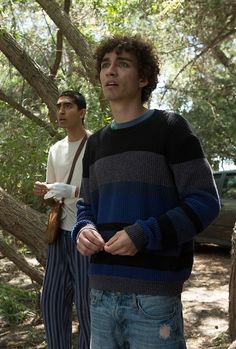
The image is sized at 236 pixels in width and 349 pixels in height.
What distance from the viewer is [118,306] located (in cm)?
197

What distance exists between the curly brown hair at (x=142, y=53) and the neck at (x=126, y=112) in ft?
0.38

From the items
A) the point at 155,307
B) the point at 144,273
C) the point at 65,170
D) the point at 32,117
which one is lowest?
the point at 155,307

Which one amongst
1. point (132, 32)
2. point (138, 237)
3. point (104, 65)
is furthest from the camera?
point (132, 32)

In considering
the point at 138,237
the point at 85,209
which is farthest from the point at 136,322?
the point at 85,209

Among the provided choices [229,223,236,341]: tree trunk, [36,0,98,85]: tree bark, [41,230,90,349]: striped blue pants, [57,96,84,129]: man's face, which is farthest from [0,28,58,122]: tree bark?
[229,223,236,341]: tree trunk

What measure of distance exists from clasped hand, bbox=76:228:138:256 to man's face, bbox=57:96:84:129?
59.1 inches

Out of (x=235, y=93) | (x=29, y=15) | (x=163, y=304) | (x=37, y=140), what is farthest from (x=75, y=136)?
(x=235, y=93)

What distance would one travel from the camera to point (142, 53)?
224 cm

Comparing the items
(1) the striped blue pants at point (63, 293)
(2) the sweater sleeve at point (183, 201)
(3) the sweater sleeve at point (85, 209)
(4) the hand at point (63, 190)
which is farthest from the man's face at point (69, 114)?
(2) the sweater sleeve at point (183, 201)

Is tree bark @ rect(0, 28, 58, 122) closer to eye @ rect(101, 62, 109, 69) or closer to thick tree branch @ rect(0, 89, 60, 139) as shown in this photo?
thick tree branch @ rect(0, 89, 60, 139)

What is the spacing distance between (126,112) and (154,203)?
0.43m

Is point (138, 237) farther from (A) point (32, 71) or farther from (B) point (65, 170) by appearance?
(A) point (32, 71)

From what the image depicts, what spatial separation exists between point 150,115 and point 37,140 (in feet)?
11.6

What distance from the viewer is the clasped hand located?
1855mm
